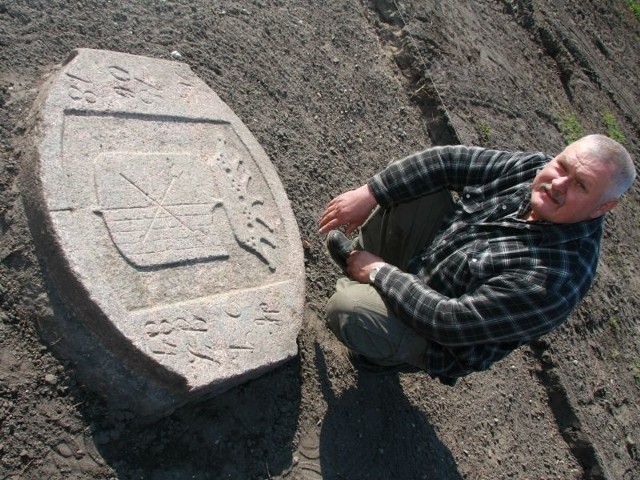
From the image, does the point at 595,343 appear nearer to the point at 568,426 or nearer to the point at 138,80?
the point at 568,426

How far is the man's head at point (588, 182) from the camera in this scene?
220cm

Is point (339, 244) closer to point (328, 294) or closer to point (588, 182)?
point (328, 294)

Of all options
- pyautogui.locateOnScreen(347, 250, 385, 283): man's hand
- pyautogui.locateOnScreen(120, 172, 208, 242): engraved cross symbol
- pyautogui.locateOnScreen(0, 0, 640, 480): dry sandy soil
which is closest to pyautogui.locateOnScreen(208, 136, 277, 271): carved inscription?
pyautogui.locateOnScreen(120, 172, 208, 242): engraved cross symbol

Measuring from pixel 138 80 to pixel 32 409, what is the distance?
1437 millimetres

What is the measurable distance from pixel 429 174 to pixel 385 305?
693 mm

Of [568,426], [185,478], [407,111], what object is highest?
[407,111]

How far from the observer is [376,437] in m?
2.76

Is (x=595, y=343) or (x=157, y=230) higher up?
(x=157, y=230)

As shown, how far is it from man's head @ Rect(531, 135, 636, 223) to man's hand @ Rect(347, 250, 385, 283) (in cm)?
71

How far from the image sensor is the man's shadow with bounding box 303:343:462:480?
2607mm

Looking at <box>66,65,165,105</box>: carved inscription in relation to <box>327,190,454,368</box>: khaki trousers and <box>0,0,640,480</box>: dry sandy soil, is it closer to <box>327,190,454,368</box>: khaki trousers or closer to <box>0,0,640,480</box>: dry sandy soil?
<box>0,0,640,480</box>: dry sandy soil

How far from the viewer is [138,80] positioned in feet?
8.47

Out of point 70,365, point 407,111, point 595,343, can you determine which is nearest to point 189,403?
point 70,365

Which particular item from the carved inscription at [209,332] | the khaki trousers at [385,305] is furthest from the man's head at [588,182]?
the carved inscription at [209,332]
